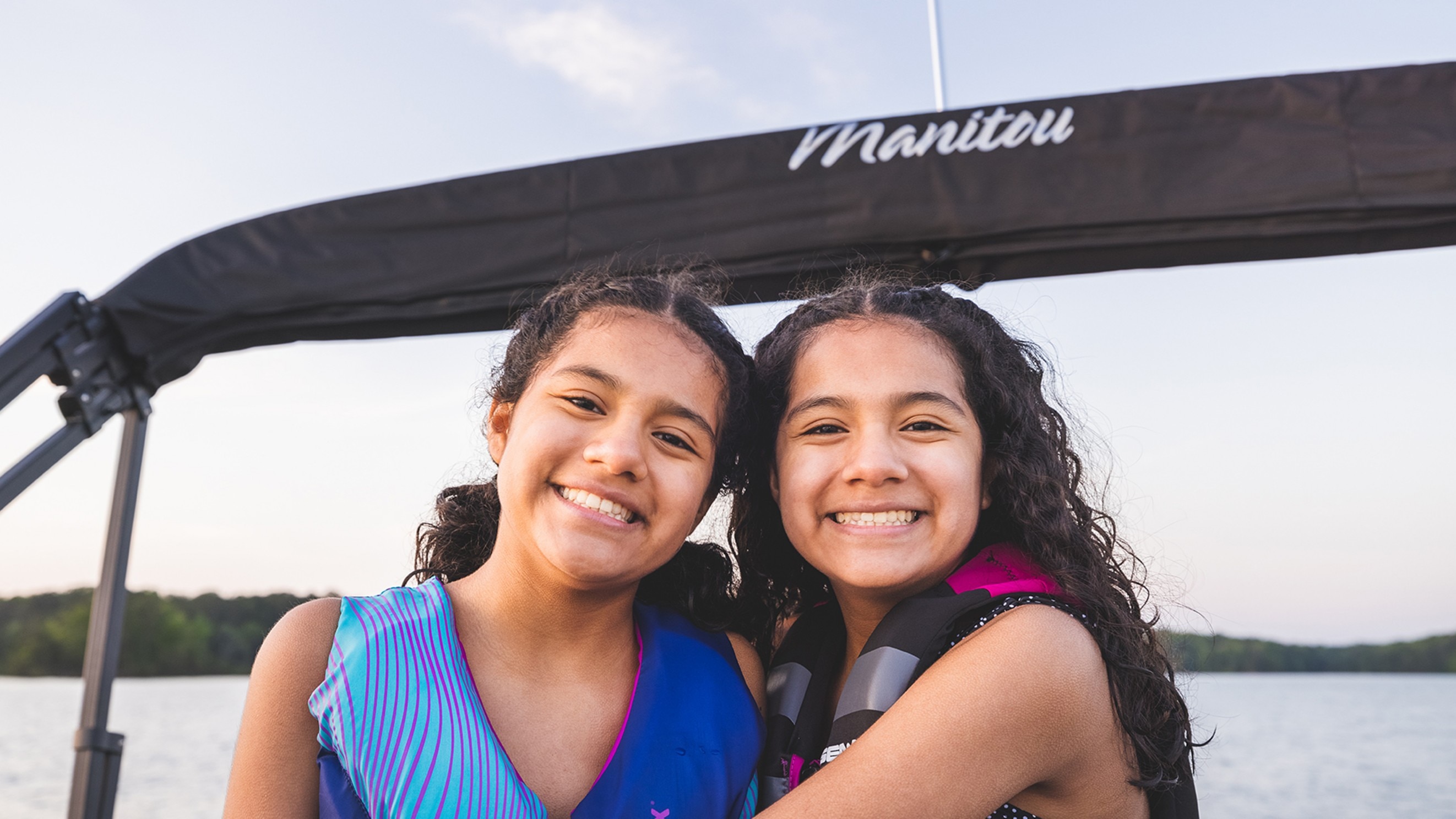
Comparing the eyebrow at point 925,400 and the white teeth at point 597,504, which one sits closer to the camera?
the white teeth at point 597,504

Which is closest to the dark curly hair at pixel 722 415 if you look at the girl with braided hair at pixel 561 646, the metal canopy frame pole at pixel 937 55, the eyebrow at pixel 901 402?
the girl with braided hair at pixel 561 646

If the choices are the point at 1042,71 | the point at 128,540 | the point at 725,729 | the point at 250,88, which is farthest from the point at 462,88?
the point at 725,729

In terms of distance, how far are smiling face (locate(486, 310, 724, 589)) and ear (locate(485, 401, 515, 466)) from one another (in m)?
0.10

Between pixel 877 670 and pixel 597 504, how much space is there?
1.68ft

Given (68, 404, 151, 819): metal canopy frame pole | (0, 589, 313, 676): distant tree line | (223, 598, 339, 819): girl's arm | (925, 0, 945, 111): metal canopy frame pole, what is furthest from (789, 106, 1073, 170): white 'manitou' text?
(0, 589, 313, 676): distant tree line

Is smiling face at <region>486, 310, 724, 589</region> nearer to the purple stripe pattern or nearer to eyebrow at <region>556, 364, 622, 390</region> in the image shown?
eyebrow at <region>556, 364, 622, 390</region>

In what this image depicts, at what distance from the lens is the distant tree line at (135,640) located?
87.4 feet

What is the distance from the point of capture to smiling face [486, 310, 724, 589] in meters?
1.53

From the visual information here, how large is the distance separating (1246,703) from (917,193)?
3497cm

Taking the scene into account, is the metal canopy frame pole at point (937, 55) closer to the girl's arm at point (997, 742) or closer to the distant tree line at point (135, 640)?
the girl's arm at point (997, 742)

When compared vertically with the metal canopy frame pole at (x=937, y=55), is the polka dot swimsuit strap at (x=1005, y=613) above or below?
below

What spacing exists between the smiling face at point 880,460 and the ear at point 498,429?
19.5 inches

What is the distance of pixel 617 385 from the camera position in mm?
1615

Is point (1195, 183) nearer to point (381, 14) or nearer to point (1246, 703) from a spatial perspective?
point (381, 14)
